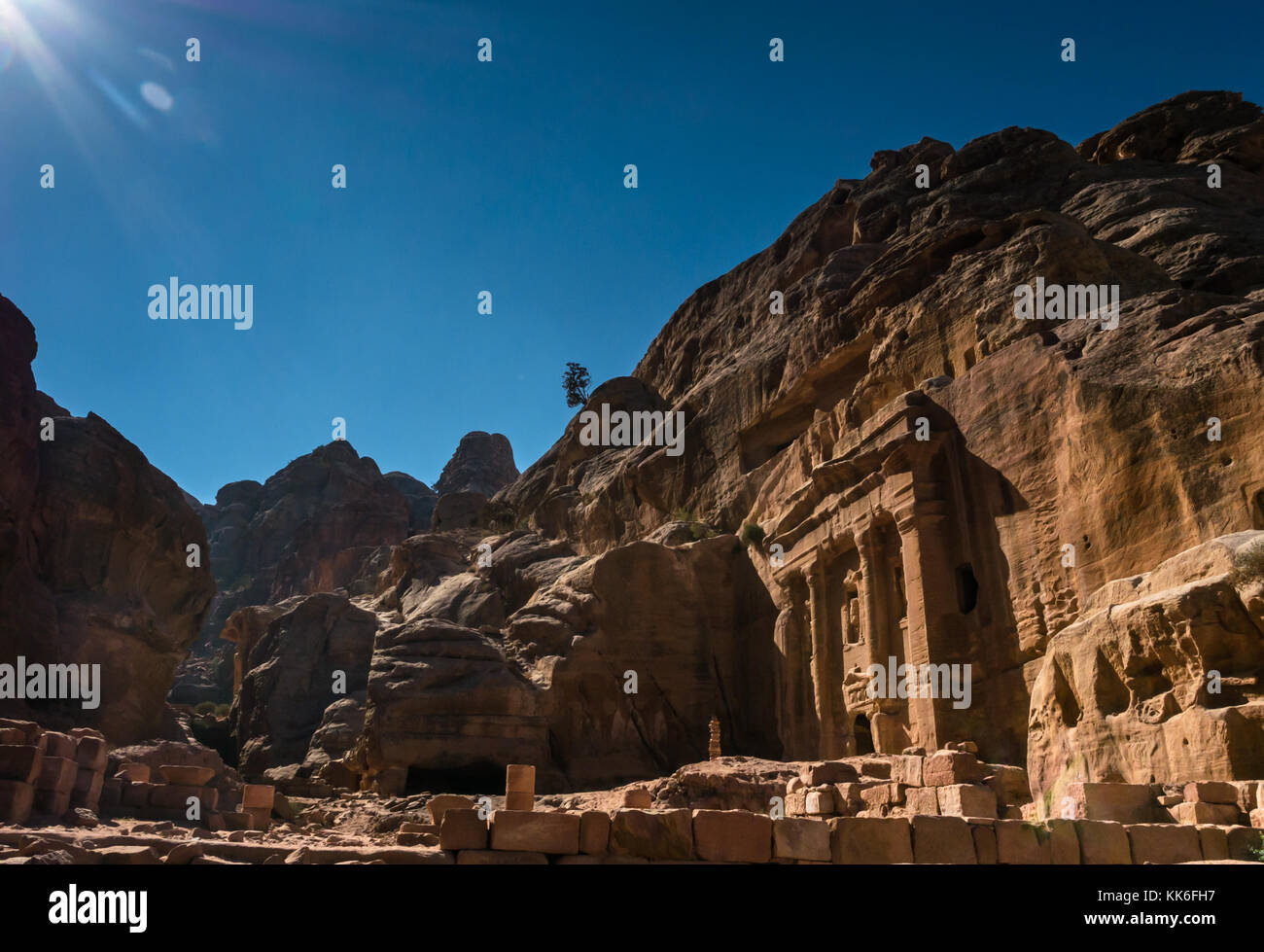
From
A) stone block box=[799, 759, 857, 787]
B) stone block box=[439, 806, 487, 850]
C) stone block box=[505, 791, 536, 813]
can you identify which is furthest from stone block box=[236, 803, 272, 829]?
stone block box=[439, 806, 487, 850]

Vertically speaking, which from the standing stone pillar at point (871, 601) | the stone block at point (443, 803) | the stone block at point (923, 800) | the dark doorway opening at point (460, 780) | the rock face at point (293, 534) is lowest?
the dark doorway opening at point (460, 780)

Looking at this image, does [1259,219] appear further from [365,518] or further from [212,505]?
[212,505]

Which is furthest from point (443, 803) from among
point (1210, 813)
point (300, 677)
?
point (300, 677)

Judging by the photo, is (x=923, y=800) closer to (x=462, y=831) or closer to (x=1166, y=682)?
(x=1166, y=682)

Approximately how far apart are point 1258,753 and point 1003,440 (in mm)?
11707

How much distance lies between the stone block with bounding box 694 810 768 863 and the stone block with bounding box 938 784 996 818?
11.2 ft

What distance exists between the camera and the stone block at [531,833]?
9227 millimetres

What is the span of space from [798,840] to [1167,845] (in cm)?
375

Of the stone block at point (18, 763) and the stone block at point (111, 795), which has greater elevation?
the stone block at point (18, 763)

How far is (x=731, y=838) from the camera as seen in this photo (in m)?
9.73

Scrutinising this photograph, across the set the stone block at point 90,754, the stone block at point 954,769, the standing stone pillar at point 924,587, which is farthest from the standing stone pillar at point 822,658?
the stone block at point 90,754

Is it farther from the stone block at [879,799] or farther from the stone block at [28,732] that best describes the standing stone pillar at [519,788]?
the stone block at [28,732]

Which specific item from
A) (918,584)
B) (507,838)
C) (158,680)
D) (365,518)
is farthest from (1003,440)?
(365,518)

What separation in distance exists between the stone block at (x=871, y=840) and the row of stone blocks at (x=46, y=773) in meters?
14.2
